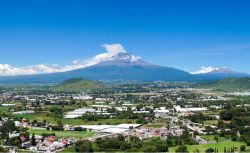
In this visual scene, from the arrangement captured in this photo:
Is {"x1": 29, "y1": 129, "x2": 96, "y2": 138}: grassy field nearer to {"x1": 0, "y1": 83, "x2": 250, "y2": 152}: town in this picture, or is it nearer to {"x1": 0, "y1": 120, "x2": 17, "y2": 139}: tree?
{"x1": 0, "y1": 83, "x2": 250, "y2": 152}: town

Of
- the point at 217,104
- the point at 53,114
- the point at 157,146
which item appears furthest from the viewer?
the point at 217,104

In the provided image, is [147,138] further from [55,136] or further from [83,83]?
[83,83]

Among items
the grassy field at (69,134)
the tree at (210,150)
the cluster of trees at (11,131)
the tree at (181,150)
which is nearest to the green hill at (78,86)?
the cluster of trees at (11,131)

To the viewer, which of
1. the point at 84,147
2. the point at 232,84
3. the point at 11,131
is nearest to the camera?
the point at 84,147

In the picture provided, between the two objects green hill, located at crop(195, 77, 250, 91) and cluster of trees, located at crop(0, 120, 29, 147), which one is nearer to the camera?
cluster of trees, located at crop(0, 120, 29, 147)

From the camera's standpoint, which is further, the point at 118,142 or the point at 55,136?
the point at 55,136

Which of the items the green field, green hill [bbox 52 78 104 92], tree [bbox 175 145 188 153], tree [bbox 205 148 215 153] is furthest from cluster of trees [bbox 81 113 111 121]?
green hill [bbox 52 78 104 92]

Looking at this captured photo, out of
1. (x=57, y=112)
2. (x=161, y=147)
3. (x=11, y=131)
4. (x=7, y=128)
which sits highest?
(x=57, y=112)

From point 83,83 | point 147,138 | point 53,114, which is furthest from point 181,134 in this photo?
point 83,83

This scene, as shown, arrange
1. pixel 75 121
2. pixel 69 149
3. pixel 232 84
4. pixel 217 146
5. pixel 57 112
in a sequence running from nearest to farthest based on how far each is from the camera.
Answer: pixel 69 149 < pixel 217 146 < pixel 75 121 < pixel 57 112 < pixel 232 84

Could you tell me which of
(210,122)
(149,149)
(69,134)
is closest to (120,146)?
(149,149)

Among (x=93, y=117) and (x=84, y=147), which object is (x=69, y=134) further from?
(x=93, y=117)
